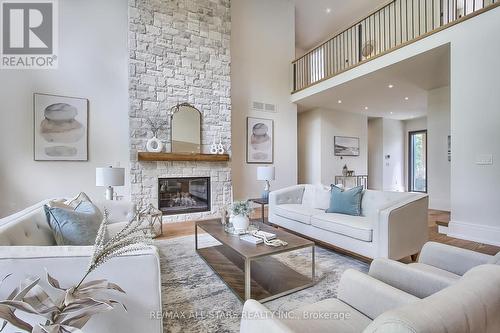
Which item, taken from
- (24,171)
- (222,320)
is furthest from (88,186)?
(222,320)

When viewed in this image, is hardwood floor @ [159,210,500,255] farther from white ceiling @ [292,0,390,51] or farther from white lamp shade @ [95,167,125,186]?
white ceiling @ [292,0,390,51]

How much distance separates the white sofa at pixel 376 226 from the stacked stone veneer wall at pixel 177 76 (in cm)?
246

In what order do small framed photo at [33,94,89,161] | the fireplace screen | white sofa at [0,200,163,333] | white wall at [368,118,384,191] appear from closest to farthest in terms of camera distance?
white sofa at [0,200,163,333], small framed photo at [33,94,89,161], the fireplace screen, white wall at [368,118,384,191]

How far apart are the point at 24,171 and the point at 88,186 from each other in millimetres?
932

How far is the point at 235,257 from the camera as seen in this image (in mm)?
2875

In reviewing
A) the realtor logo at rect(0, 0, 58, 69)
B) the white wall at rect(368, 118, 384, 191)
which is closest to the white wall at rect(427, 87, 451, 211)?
the white wall at rect(368, 118, 384, 191)

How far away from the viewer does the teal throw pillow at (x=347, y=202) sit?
10.4 feet

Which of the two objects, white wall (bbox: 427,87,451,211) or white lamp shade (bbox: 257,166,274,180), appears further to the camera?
white wall (bbox: 427,87,451,211)

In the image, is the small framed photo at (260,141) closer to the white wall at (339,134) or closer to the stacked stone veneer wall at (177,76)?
the stacked stone veneer wall at (177,76)

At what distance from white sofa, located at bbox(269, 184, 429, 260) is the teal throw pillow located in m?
0.10

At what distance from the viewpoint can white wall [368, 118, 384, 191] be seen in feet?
28.9

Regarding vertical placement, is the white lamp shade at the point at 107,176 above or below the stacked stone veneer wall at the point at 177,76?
below

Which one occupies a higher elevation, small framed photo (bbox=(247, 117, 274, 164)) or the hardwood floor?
small framed photo (bbox=(247, 117, 274, 164))

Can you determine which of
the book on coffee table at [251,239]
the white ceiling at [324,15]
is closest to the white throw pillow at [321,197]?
the book on coffee table at [251,239]
